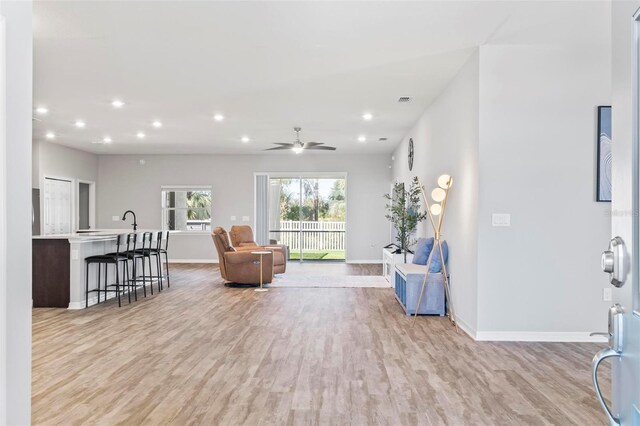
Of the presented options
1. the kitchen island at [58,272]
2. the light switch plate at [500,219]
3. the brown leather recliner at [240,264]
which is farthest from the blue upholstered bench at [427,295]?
the kitchen island at [58,272]

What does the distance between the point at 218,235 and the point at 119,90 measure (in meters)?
2.81

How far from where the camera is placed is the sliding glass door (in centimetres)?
1145

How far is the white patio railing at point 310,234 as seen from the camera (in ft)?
37.6

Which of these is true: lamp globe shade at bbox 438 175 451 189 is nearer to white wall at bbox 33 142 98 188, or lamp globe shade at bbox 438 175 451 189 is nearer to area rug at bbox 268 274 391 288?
area rug at bbox 268 274 391 288

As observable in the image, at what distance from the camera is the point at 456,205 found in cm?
513

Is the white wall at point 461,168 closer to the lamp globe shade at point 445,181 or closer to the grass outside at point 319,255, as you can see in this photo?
the lamp globe shade at point 445,181

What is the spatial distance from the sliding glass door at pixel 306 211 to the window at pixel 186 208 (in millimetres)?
1665

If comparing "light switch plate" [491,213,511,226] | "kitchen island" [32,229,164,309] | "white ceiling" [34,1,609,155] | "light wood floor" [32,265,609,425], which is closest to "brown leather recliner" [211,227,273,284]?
"light wood floor" [32,265,609,425]

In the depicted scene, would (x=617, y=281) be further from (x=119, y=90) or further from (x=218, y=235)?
(x=218, y=235)

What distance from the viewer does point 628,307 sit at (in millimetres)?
943

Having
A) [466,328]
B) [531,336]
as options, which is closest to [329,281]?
[466,328]

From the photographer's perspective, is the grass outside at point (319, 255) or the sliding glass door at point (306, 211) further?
the grass outside at point (319, 255)

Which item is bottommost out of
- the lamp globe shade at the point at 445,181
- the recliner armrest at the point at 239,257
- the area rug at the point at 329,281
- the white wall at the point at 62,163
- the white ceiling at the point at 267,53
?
the area rug at the point at 329,281

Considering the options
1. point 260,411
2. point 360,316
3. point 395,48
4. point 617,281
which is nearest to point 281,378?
point 260,411
